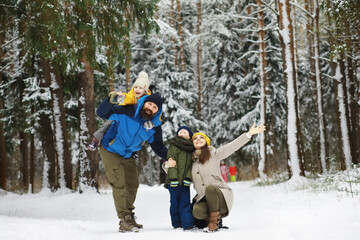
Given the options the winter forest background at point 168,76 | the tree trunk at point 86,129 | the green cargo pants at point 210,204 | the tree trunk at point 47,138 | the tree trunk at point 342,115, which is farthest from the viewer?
the tree trunk at point 342,115

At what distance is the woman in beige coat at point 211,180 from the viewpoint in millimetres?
4641

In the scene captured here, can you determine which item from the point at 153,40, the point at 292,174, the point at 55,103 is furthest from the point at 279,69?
the point at 55,103

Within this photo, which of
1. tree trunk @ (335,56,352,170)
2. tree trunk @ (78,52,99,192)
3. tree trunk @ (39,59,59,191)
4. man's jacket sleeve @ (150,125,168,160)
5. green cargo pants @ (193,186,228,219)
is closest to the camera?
green cargo pants @ (193,186,228,219)

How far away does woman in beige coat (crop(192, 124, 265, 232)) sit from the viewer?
464 centimetres

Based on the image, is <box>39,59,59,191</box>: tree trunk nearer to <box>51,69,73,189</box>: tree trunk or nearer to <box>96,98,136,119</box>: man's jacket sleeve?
<box>51,69,73,189</box>: tree trunk

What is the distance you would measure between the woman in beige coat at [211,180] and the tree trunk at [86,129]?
6948 millimetres

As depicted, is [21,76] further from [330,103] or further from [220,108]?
[330,103]

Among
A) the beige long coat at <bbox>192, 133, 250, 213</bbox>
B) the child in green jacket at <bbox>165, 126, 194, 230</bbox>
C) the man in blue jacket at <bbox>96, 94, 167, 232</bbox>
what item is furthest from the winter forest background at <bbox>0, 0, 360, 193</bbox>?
the beige long coat at <bbox>192, 133, 250, 213</bbox>

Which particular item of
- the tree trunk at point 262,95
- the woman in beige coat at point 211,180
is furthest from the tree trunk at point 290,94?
the woman in beige coat at point 211,180

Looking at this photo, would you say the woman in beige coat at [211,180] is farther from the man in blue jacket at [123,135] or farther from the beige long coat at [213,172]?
the man in blue jacket at [123,135]

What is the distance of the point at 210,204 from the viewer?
4.62 metres

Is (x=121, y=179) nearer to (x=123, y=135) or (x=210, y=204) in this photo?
(x=123, y=135)

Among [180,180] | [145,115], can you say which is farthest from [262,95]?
[145,115]

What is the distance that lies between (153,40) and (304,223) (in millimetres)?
19385
